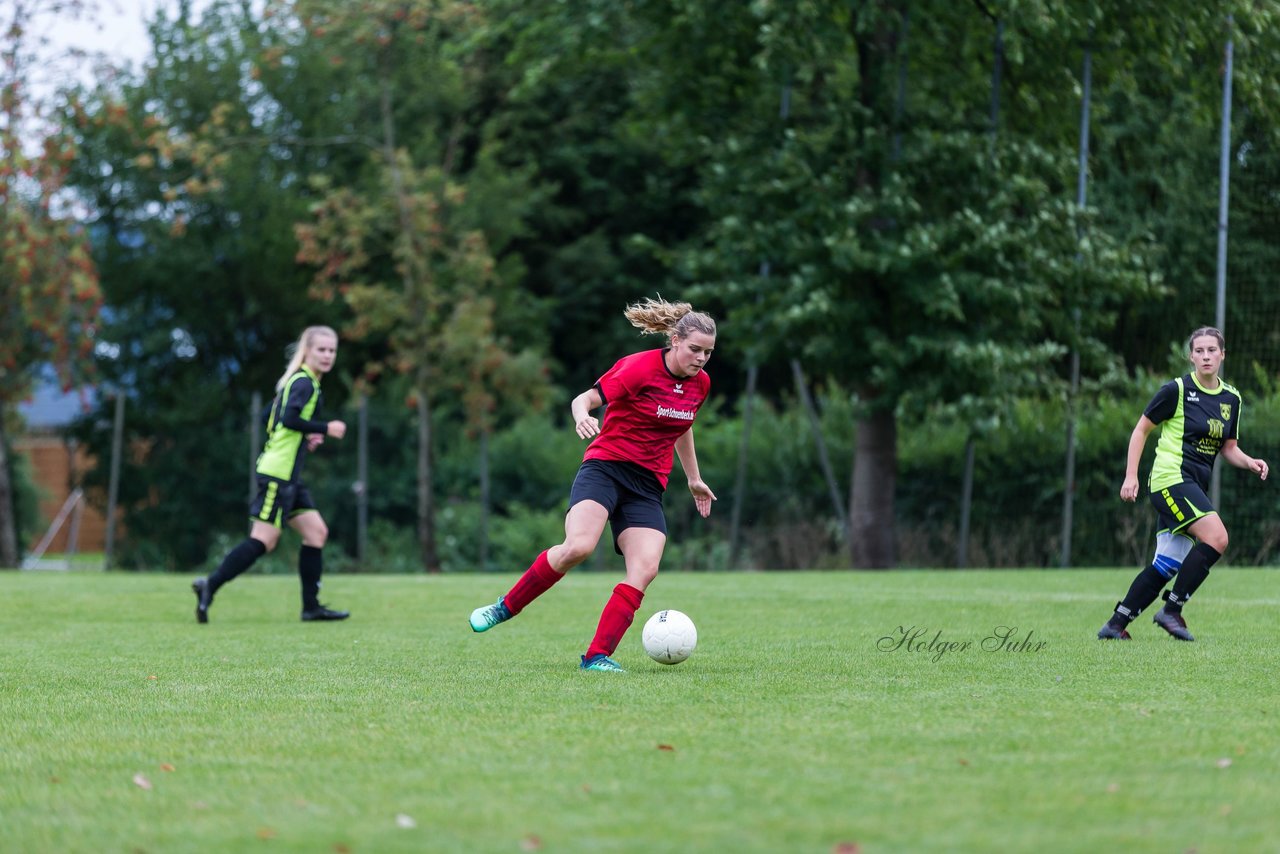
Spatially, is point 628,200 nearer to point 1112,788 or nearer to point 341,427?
point 341,427

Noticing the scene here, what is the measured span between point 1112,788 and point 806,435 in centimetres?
1920

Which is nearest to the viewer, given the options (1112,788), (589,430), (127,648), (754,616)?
(1112,788)

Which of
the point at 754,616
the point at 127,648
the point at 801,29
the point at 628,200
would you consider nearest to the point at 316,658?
the point at 127,648

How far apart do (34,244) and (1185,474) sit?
59.6 ft

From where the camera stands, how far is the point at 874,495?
2144 cm

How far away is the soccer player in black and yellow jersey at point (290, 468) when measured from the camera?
11242 mm

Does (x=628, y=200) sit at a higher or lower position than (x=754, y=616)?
higher

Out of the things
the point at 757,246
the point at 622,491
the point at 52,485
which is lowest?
the point at 52,485

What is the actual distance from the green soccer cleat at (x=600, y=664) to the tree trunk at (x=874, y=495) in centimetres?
1382

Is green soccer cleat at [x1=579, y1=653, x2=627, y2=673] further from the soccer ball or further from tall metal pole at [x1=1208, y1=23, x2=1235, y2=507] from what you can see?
tall metal pole at [x1=1208, y1=23, x2=1235, y2=507]

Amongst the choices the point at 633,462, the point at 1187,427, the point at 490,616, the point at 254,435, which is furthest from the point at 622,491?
the point at 254,435

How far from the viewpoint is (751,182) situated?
20875 millimetres

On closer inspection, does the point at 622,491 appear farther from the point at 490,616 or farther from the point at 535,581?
the point at 490,616

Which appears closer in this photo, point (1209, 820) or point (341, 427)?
point (1209, 820)
